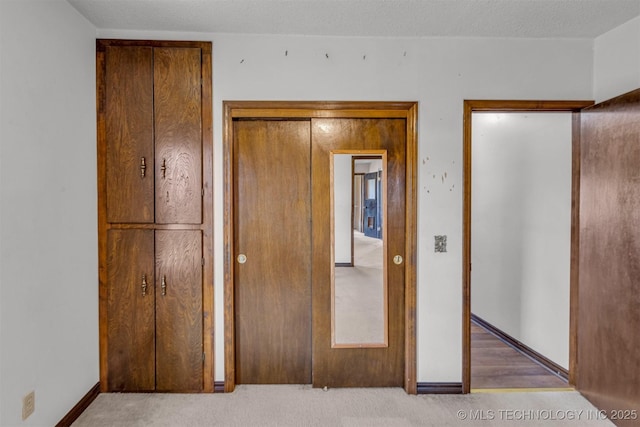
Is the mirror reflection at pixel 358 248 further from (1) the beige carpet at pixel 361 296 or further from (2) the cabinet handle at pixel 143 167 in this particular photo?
(2) the cabinet handle at pixel 143 167

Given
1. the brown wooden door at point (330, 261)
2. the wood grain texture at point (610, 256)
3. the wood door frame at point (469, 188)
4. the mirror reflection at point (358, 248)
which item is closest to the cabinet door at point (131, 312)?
the brown wooden door at point (330, 261)

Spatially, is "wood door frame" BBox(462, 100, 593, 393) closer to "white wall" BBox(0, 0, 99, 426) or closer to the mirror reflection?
the mirror reflection

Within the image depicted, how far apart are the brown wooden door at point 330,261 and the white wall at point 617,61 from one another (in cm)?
135

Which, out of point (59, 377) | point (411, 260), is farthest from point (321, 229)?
point (59, 377)

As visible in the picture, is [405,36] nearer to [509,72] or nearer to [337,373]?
[509,72]

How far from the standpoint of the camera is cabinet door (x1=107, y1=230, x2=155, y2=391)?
2371 millimetres

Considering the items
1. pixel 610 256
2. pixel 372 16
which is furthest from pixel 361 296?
pixel 372 16

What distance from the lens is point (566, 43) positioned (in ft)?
7.85

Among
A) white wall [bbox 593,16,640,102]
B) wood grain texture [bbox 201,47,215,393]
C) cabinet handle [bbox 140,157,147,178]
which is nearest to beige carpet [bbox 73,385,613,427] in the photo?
wood grain texture [bbox 201,47,215,393]

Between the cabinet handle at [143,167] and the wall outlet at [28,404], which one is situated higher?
the cabinet handle at [143,167]

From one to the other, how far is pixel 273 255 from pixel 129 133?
1.30 m

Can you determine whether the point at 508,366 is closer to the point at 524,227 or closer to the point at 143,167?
the point at 524,227

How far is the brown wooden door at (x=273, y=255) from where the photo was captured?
2502 mm

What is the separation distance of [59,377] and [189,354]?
2.38 ft
